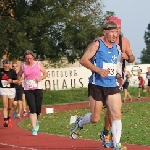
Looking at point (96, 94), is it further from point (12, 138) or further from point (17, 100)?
point (17, 100)

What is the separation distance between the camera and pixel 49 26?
41219 mm

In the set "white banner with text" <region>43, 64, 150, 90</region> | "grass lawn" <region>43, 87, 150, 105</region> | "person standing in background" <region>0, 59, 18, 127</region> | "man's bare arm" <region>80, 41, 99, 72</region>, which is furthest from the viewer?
"white banner with text" <region>43, 64, 150, 90</region>

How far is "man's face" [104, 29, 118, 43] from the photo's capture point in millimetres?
10219

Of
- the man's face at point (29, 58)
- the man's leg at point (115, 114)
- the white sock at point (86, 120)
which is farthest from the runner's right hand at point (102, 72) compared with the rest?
the man's face at point (29, 58)

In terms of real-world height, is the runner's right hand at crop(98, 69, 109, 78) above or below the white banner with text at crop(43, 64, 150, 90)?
above

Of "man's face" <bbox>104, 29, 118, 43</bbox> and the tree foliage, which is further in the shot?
the tree foliage

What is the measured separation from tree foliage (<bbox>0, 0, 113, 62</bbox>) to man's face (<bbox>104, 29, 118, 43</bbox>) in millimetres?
28475

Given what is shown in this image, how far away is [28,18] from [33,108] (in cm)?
2487

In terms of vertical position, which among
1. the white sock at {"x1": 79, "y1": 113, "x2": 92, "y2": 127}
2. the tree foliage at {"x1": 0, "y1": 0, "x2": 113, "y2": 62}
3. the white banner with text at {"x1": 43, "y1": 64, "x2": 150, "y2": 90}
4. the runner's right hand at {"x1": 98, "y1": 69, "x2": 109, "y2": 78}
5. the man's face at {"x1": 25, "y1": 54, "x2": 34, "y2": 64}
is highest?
the tree foliage at {"x1": 0, "y1": 0, "x2": 113, "y2": 62}

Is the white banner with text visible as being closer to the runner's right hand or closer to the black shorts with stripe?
the black shorts with stripe

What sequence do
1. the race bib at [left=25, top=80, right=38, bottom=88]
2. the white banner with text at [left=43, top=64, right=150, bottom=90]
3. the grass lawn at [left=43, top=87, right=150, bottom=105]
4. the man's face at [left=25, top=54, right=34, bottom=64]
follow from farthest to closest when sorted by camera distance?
the white banner with text at [left=43, top=64, right=150, bottom=90]
the grass lawn at [left=43, top=87, right=150, bottom=105]
the race bib at [left=25, top=80, right=38, bottom=88]
the man's face at [left=25, top=54, right=34, bottom=64]

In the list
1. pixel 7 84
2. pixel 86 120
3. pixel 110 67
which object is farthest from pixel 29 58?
pixel 110 67

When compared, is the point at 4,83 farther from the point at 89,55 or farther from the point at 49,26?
the point at 49,26

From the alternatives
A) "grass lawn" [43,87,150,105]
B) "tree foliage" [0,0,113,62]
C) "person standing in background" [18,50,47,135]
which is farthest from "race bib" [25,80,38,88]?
"tree foliage" [0,0,113,62]
